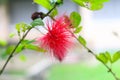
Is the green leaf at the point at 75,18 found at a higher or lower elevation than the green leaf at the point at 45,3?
lower

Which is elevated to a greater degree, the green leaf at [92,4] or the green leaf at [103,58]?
the green leaf at [92,4]

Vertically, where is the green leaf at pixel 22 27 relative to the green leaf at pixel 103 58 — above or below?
above

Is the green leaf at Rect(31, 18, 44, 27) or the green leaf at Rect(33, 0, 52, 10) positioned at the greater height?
the green leaf at Rect(33, 0, 52, 10)

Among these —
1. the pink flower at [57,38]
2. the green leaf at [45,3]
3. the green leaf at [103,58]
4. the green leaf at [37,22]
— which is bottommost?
the green leaf at [103,58]

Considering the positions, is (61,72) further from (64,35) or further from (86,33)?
(64,35)

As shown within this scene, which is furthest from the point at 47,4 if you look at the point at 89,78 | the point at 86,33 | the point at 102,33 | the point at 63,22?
the point at 102,33

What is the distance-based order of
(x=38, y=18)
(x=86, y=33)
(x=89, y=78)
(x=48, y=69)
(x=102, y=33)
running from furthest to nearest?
(x=102, y=33), (x=86, y=33), (x=48, y=69), (x=89, y=78), (x=38, y=18)

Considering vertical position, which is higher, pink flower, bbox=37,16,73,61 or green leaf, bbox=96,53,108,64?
pink flower, bbox=37,16,73,61

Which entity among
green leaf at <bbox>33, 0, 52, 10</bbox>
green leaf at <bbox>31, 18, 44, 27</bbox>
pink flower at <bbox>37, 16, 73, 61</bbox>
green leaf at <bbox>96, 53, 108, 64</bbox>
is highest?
green leaf at <bbox>33, 0, 52, 10</bbox>
